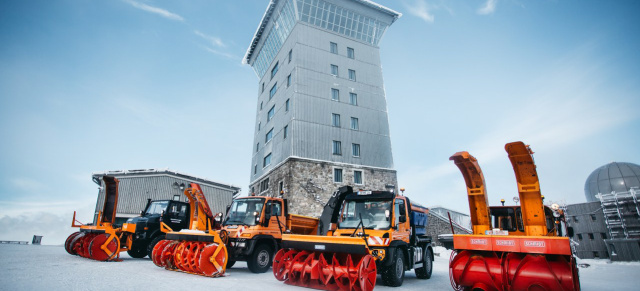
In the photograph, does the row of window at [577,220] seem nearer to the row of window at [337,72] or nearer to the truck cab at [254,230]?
the row of window at [337,72]

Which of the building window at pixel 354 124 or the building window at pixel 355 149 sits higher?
the building window at pixel 354 124

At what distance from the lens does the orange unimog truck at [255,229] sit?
1032 centimetres

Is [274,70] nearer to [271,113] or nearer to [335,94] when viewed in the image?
[271,113]

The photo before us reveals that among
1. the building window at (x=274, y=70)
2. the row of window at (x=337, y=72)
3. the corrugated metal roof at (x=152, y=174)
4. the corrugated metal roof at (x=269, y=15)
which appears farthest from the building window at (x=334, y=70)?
the corrugated metal roof at (x=152, y=174)

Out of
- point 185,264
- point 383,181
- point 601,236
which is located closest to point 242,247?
point 185,264

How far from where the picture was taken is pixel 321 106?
93.9 ft

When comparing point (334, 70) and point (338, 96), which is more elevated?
point (334, 70)

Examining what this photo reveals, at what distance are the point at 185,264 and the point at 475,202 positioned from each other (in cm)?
825

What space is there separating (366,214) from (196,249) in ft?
17.0

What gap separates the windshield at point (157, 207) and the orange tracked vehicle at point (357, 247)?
812cm

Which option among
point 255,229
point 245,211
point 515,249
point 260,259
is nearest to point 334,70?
point 245,211

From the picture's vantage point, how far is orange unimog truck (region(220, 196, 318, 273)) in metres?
10.3

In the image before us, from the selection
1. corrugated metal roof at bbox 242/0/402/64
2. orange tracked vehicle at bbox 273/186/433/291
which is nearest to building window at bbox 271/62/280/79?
corrugated metal roof at bbox 242/0/402/64

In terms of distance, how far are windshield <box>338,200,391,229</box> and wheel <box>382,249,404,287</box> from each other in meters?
0.81
